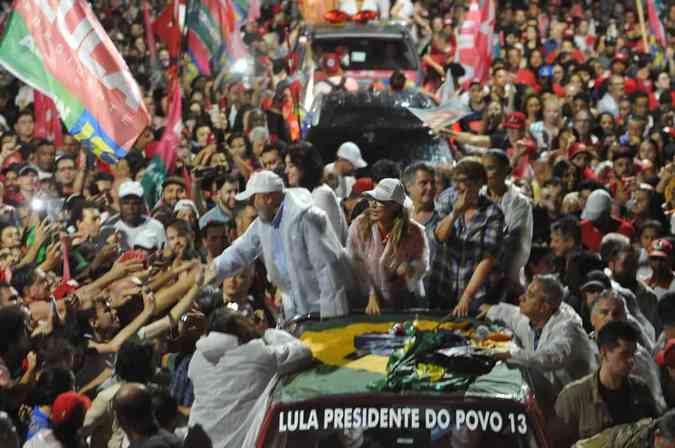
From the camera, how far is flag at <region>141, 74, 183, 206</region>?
1555cm

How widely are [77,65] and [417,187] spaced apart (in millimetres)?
3468

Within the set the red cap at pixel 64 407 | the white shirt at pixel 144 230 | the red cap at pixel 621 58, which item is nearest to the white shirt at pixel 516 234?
the white shirt at pixel 144 230

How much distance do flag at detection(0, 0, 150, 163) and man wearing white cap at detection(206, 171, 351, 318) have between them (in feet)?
11.4

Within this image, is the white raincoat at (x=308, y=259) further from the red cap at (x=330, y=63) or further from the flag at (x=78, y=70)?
the red cap at (x=330, y=63)

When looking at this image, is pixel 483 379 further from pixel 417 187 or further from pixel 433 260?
pixel 417 187

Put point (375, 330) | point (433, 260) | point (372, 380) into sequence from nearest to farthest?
point (372, 380)
point (375, 330)
point (433, 260)

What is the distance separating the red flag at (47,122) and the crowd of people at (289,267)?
12cm

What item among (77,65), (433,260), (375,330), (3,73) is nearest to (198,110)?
(3,73)

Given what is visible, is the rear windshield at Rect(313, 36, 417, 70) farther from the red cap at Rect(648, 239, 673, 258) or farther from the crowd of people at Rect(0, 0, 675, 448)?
the red cap at Rect(648, 239, 673, 258)

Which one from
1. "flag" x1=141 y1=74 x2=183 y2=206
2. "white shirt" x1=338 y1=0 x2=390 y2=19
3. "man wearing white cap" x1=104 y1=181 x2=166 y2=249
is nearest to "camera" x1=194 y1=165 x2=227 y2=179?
"flag" x1=141 y1=74 x2=183 y2=206

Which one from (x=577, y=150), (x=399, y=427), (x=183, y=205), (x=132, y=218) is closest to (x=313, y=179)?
(x=399, y=427)

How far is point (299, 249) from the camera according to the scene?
9734 mm

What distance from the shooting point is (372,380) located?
793cm

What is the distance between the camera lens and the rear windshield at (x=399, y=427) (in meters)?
7.59
